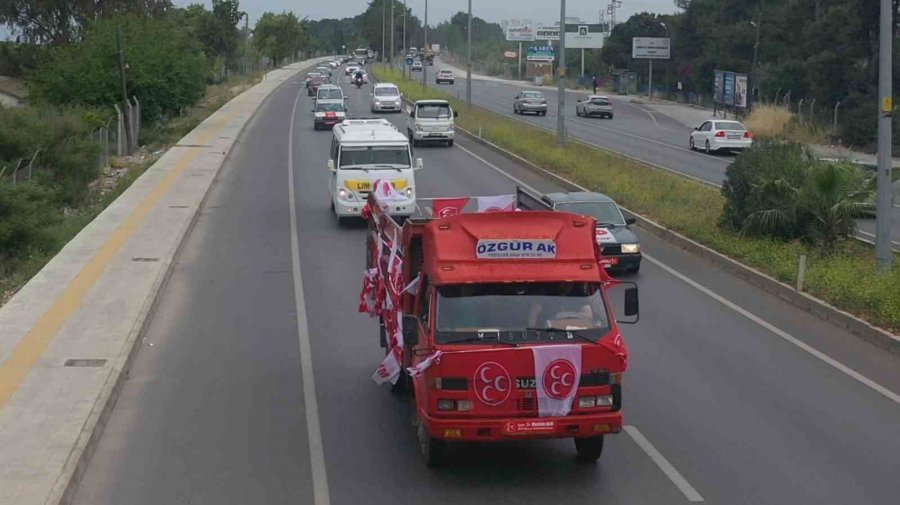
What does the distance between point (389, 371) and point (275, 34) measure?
15559 cm

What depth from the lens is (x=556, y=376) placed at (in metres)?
9.71

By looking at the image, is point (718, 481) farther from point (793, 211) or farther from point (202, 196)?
point (202, 196)

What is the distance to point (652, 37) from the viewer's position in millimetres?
108438

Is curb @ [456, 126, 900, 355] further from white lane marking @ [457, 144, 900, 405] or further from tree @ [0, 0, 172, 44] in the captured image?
tree @ [0, 0, 172, 44]

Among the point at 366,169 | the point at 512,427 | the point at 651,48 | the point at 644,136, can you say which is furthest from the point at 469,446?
the point at 651,48

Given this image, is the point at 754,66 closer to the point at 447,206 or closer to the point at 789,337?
the point at 789,337

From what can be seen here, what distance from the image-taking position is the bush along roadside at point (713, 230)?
17047 mm

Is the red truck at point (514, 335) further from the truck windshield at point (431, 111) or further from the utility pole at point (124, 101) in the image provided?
the utility pole at point (124, 101)

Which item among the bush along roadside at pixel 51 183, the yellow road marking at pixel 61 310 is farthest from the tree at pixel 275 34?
the yellow road marking at pixel 61 310

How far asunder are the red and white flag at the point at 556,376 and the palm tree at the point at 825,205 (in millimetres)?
13115

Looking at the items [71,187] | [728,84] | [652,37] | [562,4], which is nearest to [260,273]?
[71,187]

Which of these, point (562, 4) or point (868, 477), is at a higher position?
point (562, 4)

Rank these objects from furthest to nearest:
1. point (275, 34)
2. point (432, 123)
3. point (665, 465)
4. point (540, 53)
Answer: point (275, 34) < point (540, 53) < point (432, 123) < point (665, 465)

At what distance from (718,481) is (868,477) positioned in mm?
1306
